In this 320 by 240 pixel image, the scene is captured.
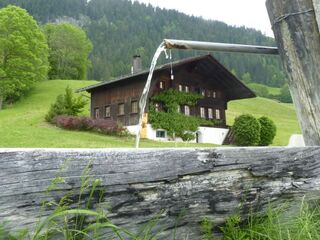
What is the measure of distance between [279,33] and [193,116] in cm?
3032

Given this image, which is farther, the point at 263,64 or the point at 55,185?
the point at 263,64

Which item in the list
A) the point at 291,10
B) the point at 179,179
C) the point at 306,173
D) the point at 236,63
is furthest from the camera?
the point at 236,63

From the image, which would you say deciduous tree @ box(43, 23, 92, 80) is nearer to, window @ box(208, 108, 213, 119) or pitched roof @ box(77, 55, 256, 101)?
pitched roof @ box(77, 55, 256, 101)

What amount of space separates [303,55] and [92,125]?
2802 centimetres

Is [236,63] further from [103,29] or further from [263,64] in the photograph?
[103,29]

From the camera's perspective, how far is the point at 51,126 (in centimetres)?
3089

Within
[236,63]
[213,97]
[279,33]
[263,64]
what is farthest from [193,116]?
[263,64]

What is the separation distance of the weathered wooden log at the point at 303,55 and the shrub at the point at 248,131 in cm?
2922

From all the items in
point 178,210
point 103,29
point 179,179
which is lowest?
point 178,210

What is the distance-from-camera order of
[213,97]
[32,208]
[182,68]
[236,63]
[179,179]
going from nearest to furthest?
1. [32,208]
2. [179,179]
3. [182,68]
4. [213,97]
5. [236,63]

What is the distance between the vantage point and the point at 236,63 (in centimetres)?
11325

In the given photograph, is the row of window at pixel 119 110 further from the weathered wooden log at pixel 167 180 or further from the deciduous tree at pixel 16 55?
the weathered wooden log at pixel 167 180

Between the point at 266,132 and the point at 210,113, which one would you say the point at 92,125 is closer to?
the point at 210,113

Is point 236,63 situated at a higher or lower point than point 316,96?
higher
